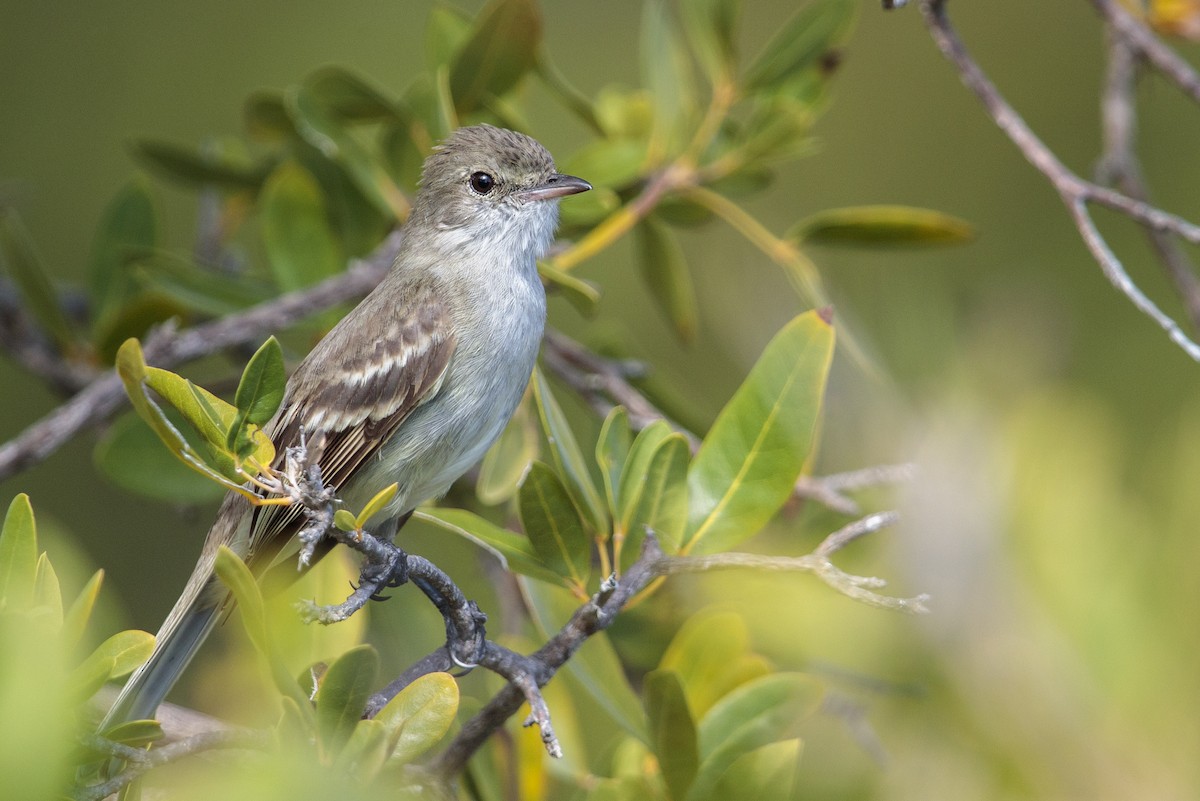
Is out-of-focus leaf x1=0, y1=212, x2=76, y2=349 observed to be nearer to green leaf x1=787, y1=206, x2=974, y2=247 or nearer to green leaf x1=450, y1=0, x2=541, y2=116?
green leaf x1=450, y1=0, x2=541, y2=116

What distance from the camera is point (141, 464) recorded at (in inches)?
144

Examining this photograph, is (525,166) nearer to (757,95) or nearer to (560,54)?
(757,95)

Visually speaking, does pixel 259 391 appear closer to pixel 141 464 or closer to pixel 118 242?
pixel 141 464

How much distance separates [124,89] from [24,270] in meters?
4.49

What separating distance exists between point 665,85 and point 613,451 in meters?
1.84

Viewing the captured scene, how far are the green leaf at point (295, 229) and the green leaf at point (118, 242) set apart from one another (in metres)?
0.50

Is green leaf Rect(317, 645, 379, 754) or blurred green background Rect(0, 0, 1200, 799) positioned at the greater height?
blurred green background Rect(0, 0, 1200, 799)

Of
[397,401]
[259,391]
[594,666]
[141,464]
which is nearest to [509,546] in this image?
[594,666]

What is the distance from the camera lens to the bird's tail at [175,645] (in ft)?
10.0

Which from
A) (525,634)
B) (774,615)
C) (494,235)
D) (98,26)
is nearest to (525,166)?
(494,235)

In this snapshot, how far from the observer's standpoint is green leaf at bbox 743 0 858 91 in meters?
3.85

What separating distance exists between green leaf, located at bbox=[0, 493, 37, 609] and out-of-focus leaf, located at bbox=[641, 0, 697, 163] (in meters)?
2.37

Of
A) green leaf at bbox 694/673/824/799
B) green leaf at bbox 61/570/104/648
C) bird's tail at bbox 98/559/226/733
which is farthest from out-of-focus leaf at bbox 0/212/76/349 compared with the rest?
green leaf at bbox 694/673/824/799

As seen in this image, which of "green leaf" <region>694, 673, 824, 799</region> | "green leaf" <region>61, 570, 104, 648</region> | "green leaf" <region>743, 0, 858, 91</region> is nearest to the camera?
"green leaf" <region>61, 570, 104, 648</region>
